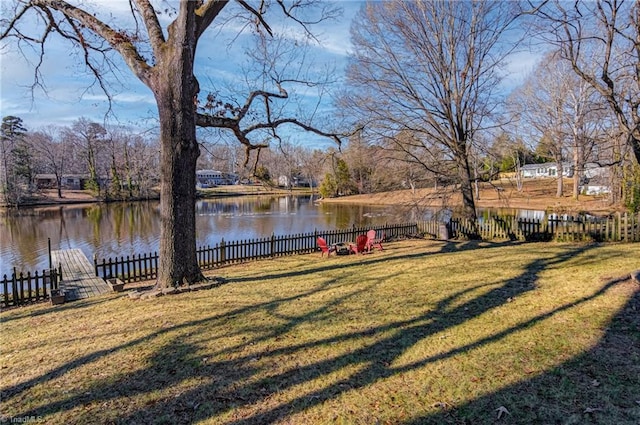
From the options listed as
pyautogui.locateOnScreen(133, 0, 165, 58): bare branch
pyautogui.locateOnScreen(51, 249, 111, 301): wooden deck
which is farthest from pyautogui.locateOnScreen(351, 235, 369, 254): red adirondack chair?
pyautogui.locateOnScreen(133, 0, 165, 58): bare branch

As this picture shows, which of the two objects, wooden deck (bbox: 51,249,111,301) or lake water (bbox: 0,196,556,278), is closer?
wooden deck (bbox: 51,249,111,301)

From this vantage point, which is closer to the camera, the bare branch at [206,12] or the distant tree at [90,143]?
the bare branch at [206,12]

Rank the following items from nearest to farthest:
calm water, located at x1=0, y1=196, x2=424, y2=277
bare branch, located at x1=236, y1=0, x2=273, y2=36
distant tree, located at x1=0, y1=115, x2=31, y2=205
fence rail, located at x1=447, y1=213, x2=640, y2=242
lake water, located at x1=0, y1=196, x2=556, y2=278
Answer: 1. bare branch, located at x1=236, y1=0, x2=273, y2=36
2. fence rail, located at x1=447, y1=213, x2=640, y2=242
3. lake water, located at x1=0, y1=196, x2=556, y2=278
4. calm water, located at x1=0, y1=196, x2=424, y2=277
5. distant tree, located at x1=0, y1=115, x2=31, y2=205

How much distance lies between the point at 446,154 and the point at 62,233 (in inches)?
931

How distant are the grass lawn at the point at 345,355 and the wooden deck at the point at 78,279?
233 centimetres

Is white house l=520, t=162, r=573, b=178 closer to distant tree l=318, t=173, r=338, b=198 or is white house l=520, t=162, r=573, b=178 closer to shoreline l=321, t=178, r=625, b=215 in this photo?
shoreline l=321, t=178, r=625, b=215

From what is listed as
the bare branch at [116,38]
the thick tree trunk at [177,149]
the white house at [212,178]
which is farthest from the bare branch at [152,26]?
the white house at [212,178]

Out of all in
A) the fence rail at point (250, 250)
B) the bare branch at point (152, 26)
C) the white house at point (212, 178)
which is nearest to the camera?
the bare branch at point (152, 26)

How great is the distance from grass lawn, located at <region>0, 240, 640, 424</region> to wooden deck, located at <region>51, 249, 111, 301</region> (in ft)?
7.65

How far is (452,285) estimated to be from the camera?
639cm

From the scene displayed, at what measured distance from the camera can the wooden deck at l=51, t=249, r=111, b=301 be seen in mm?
8974

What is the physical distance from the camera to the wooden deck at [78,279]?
8974 mm

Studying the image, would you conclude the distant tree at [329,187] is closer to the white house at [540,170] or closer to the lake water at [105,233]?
the lake water at [105,233]

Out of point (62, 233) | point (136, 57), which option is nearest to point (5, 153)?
point (62, 233)
